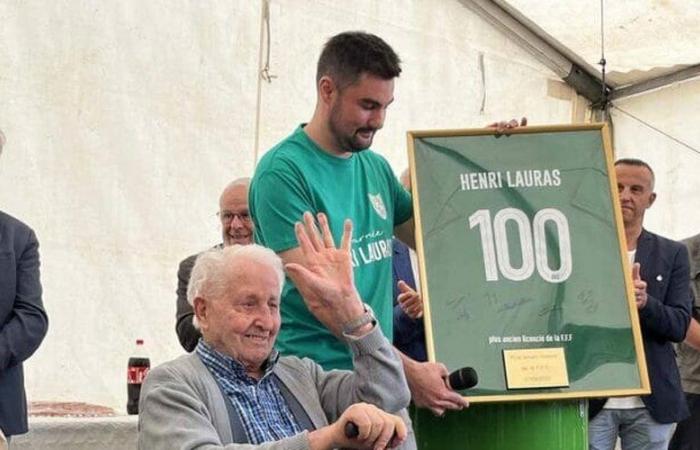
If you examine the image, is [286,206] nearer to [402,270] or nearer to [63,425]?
[402,270]

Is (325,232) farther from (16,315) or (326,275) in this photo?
(16,315)

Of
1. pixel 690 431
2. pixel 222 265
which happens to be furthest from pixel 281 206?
pixel 690 431

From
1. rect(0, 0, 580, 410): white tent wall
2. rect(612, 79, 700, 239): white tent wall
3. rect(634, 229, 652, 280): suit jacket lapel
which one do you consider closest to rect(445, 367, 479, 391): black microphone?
rect(634, 229, 652, 280): suit jacket lapel

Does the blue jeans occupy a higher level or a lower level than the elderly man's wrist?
lower

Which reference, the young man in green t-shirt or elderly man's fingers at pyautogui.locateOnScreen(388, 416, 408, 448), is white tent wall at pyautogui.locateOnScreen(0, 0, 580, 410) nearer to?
the young man in green t-shirt

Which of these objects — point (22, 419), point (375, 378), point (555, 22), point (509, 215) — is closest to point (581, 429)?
point (509, 215)

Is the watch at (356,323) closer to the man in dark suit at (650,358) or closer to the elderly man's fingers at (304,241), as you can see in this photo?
the elderly man's fingers at (304,241)

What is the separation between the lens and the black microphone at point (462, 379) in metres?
2.61

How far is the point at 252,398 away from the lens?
2365 mm

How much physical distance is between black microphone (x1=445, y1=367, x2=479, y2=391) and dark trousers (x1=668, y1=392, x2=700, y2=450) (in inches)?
71.8

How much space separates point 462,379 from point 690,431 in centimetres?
191

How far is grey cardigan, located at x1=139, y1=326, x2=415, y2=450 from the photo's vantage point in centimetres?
218

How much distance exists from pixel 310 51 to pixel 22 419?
76.4 inches

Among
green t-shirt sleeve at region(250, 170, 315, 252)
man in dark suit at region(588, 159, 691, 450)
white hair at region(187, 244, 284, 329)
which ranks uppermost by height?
green t-shirt sleeve at region(250, 170, 315, 252)
